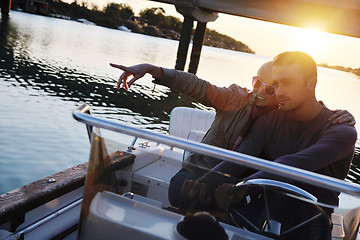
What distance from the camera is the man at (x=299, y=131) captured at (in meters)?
1.93

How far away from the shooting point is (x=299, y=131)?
7.13 feet

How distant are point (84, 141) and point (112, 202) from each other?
5.10 meters

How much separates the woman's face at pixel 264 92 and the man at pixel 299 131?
0.20ft

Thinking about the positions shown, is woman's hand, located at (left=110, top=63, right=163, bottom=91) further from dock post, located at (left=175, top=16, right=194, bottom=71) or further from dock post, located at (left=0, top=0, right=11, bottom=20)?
dock post, located at (left=0, top=0, right=11, bottom=20)

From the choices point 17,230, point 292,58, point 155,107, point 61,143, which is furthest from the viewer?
point 155,107

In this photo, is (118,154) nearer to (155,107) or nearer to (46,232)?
(46,232)

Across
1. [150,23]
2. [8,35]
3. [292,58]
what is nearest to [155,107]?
[292,58]

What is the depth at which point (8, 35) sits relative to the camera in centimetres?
1691

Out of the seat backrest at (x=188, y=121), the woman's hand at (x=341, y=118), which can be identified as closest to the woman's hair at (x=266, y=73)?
the woman's hand at (x=341, y=118)

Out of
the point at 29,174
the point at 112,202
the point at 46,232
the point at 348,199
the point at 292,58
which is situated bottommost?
the point at 29,174

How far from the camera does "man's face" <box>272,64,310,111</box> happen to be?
2087 mm

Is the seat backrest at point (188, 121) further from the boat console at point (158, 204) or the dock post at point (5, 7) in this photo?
the dock post at point (5, 7)

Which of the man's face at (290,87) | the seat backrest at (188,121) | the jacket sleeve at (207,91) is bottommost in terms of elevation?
the seat backrest at (188,121)

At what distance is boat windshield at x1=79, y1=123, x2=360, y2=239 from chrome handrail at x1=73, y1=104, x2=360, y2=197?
0.01 meters
